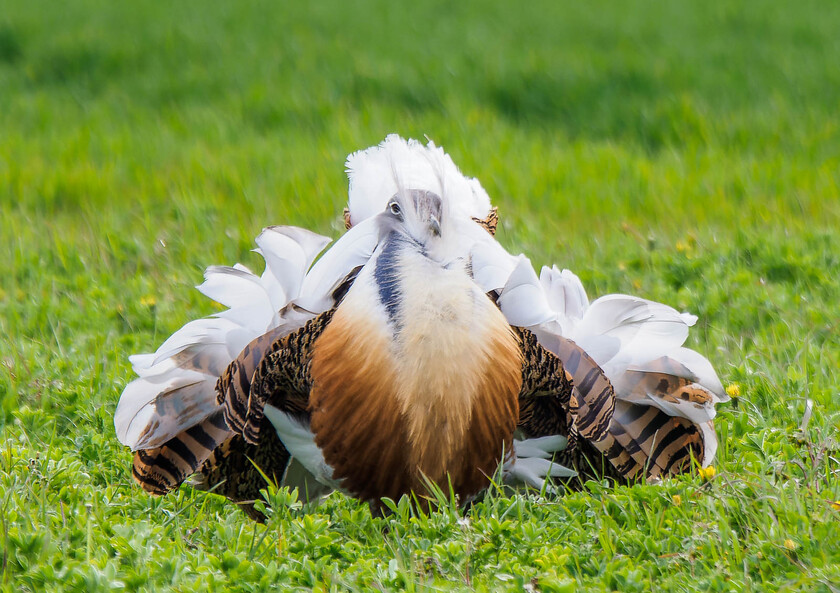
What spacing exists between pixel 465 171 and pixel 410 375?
318 cm

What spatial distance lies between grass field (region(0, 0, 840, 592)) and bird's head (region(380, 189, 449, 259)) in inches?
23.5

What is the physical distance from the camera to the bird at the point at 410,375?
2.02 m

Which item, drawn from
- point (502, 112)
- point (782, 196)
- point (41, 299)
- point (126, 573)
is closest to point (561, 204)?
point (782, 196)

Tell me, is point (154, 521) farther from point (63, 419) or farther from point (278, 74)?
point (278, 74)

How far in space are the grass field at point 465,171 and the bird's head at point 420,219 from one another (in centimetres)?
60

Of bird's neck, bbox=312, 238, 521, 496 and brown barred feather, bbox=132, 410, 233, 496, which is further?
brown barred feather, bbox=132, 410, 233, 496

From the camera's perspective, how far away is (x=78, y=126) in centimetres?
601

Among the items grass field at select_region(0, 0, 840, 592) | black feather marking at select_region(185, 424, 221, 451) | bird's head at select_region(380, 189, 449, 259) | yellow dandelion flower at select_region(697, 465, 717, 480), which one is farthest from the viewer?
black feather marking at select_region(185, 424, 221, 451)

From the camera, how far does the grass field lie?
1.97 metres

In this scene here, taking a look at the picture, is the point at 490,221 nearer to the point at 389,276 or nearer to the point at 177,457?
the point at 389,276

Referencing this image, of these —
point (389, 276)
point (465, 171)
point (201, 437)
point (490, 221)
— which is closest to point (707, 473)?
point (389, 276)

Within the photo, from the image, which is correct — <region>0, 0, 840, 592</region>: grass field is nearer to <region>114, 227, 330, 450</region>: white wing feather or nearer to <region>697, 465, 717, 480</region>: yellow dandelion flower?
<region>697, 465, 717, 480</region>: yellow dandelion flower

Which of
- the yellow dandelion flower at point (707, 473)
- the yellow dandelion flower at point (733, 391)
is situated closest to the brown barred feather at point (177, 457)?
the yellow dandelion flower at point (707, 473)

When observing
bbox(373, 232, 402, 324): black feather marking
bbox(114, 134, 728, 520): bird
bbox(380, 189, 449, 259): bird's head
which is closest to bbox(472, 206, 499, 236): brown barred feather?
bbox(114, 134, 728, 520): bird
